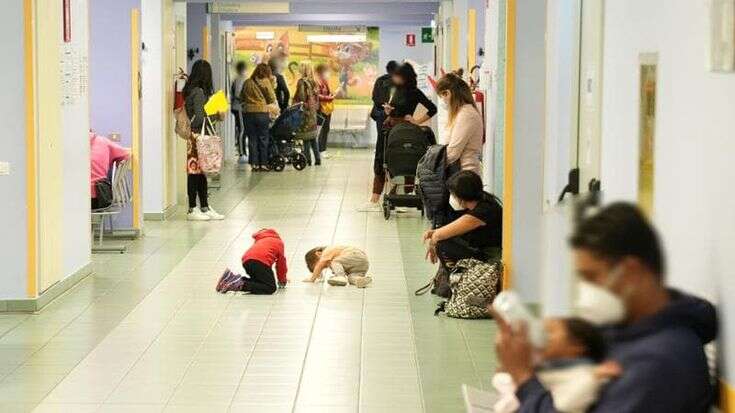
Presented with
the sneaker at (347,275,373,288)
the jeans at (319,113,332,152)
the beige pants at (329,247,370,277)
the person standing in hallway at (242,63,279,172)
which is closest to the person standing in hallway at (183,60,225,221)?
the beige pants at (329,247,370,277)

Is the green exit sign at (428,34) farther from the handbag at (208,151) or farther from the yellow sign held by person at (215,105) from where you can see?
the handbag at (208,151)

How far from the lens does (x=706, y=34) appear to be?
364 centimetres

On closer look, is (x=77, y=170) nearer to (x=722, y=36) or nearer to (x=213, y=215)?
(x=213, y=215)

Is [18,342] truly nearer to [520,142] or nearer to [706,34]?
[520,142]

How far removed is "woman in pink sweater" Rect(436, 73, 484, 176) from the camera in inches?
406

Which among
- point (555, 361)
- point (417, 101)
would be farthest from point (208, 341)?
point (417, 101)

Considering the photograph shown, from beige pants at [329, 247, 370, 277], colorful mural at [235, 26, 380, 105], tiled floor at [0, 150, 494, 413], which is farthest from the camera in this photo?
colorful mural at [235, 26, 380, 105]

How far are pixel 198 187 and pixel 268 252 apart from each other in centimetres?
464

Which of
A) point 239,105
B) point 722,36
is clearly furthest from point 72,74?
point 239,105

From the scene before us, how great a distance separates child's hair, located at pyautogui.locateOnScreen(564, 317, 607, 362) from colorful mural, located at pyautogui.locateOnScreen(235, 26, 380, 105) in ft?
90.6

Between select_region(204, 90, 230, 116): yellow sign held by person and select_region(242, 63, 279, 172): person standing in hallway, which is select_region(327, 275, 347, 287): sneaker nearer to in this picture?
select_region(204, 90, 230, 116): yellow sign held by person

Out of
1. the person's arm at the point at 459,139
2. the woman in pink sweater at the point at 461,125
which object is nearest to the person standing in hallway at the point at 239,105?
the woman in pink sweater at the point at 461,125

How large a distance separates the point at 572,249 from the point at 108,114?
34.0ft

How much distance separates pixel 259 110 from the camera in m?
20.5
